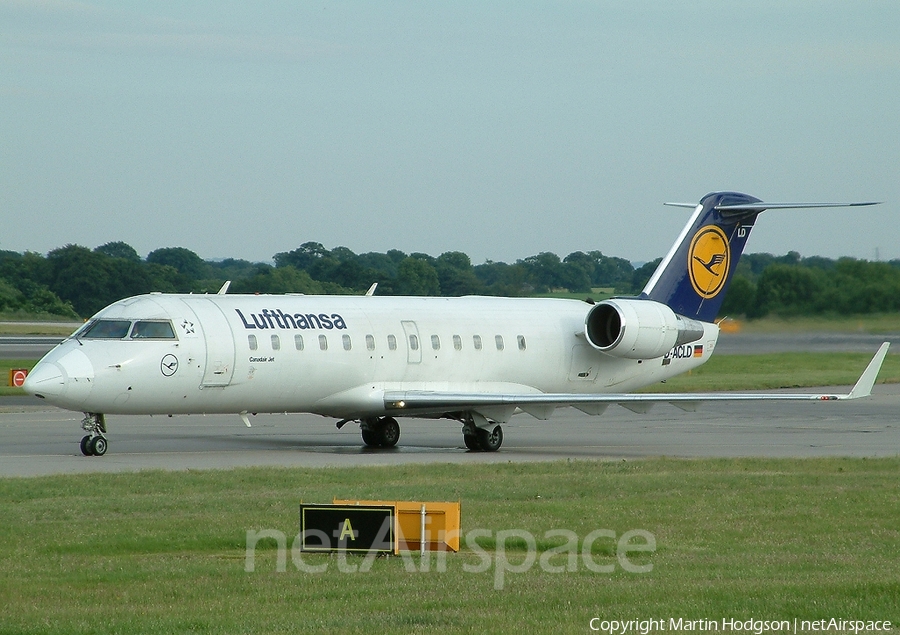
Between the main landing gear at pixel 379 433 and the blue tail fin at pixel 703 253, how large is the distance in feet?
20.7

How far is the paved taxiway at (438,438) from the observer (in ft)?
67.8

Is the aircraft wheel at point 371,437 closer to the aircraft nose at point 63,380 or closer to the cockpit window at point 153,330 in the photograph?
the cockpit window at point 153,330

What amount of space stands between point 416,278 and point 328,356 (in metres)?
24.2

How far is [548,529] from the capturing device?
1222 cm

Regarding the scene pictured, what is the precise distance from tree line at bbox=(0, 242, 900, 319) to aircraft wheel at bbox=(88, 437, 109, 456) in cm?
1745

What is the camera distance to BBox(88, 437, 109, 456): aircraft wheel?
20.6 metres

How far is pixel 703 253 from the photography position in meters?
27.0

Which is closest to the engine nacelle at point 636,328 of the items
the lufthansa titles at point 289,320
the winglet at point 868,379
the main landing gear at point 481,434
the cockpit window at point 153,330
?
the main landing gear at point 481,434

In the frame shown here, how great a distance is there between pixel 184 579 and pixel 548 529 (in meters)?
3.86

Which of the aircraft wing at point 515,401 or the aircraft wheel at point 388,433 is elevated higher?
the aircraft wing at point 515,401

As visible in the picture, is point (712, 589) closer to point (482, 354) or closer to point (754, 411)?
point (482, 354)

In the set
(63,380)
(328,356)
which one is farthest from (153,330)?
(328,356)

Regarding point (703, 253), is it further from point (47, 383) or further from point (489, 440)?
point (47, 383)

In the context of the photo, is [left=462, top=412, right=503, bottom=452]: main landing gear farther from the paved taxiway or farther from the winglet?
the winglet
